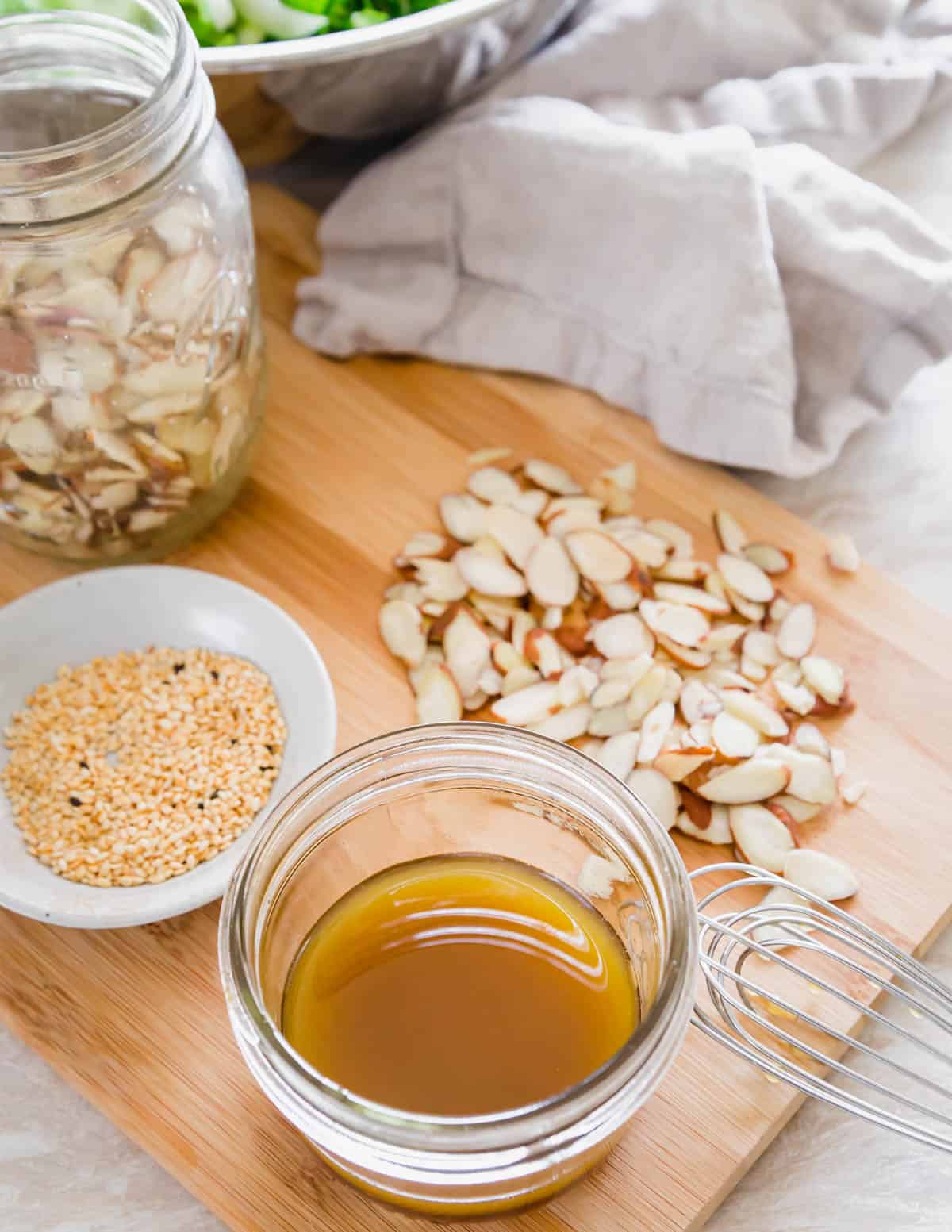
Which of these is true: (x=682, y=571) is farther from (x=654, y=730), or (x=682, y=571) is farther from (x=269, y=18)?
(x=269, y=18)

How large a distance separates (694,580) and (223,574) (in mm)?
301

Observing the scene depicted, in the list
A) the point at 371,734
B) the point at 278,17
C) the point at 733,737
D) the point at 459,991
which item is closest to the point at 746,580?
the point at 733,737

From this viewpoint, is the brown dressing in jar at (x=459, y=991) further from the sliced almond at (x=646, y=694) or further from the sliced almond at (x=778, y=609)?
the sliced almond at (x=778, y=609)

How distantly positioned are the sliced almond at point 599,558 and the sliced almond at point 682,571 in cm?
3

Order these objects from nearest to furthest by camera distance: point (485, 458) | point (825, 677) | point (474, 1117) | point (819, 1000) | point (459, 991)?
1. point (474, 1117)
2. point (459, 991)
3. point (819, 1000)
4. point (825, 677)
5. point (485, 458)

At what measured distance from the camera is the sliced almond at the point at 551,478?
890 millimetres

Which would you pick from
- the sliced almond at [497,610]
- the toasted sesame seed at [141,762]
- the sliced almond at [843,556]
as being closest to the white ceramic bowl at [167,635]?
the toasted sesame seed at [141,762]

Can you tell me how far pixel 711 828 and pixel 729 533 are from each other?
8.4 inches

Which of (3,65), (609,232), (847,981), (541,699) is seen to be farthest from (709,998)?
(3,65)

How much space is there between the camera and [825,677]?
2.62ft

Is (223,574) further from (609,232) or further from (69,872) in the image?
(609,232)

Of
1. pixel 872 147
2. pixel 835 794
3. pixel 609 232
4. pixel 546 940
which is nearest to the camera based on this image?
pixel 546 940

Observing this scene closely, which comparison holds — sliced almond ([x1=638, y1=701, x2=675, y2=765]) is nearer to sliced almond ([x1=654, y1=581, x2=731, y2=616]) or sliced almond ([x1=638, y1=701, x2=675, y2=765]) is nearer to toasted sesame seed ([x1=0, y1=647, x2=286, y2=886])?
sliced almond ([x1=654, y1=581, x2=731, y2=616])

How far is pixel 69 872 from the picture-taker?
0.70m
